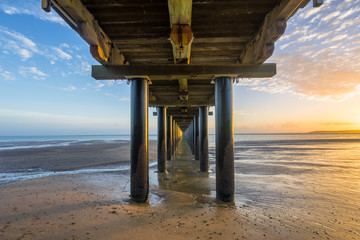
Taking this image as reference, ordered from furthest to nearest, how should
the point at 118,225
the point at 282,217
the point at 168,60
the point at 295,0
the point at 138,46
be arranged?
the point at 168,60, the point at 138,46, the point at 282,217, the point at 118,225, the point at 295,0

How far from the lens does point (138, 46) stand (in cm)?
468

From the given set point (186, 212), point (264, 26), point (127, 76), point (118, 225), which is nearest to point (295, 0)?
point (264, 26)

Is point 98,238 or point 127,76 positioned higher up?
point 127,76

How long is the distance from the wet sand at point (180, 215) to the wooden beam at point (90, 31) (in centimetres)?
335

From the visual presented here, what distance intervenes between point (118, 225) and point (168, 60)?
4391 mm

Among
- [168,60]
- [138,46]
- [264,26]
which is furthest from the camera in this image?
[168,60]

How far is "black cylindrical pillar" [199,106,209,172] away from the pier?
5013mm

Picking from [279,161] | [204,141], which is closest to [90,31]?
[204,141]

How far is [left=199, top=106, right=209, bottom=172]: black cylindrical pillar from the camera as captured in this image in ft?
33.2

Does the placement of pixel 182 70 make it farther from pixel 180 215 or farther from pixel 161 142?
pixel 161 142

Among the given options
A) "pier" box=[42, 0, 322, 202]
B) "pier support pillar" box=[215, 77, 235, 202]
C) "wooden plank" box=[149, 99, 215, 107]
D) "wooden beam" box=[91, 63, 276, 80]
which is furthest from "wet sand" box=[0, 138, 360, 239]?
"wooden plank" box=[149, 99, 215, 107]

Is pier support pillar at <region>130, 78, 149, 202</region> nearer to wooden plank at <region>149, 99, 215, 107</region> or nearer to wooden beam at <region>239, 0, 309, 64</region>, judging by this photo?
wooden beam at <region>239, 0, 309, 64</region>

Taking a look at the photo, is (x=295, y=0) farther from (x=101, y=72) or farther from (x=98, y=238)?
(x=98, y=238)

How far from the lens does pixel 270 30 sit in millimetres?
3590
